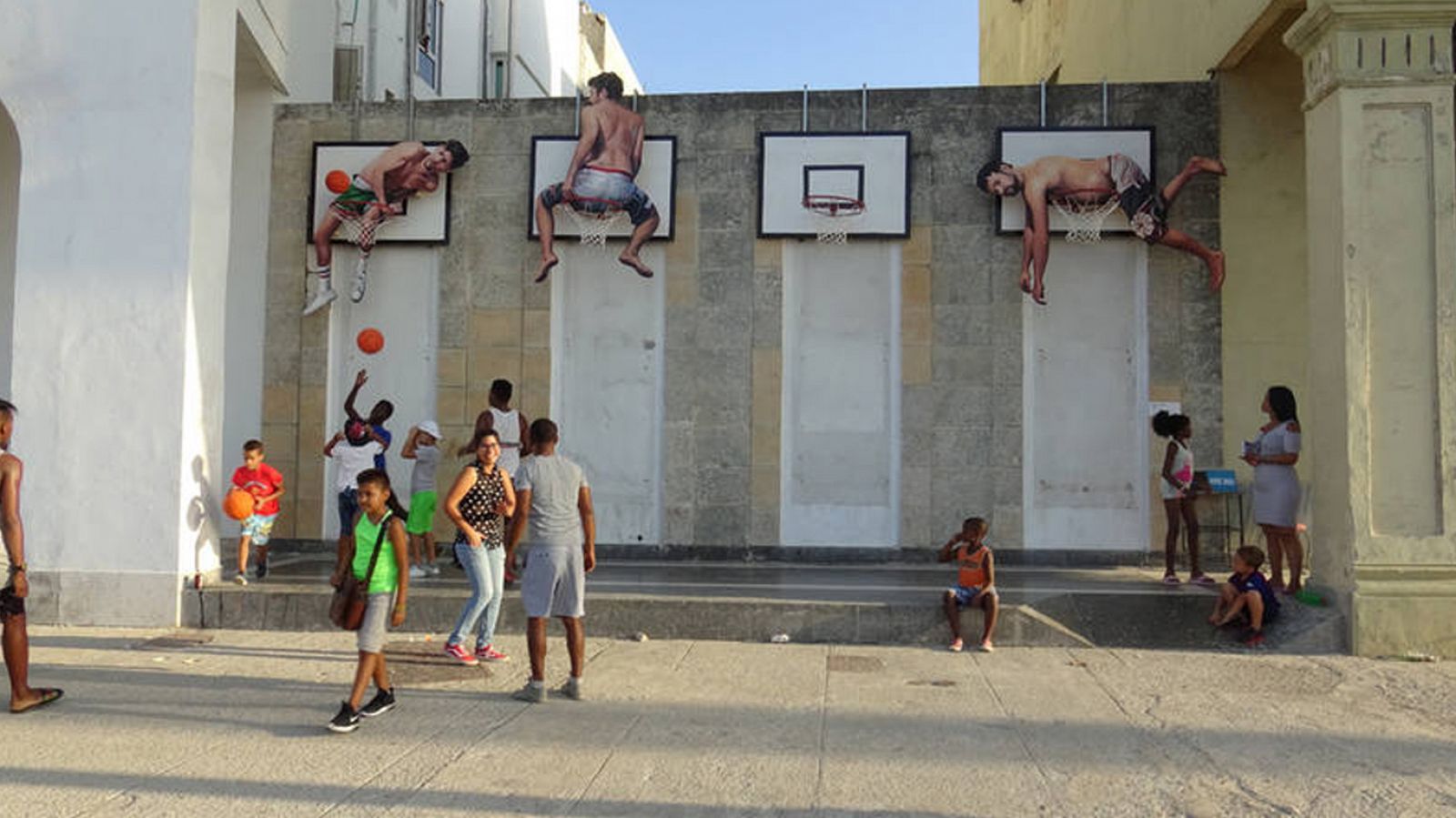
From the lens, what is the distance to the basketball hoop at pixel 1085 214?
469 inches

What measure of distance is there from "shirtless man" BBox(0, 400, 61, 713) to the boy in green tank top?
1.90 metres

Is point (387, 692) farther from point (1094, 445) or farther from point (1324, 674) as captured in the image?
point (1094, 445)

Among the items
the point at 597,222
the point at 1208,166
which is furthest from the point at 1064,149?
the point at 597,222

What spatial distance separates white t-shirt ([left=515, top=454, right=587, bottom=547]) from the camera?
6.98m

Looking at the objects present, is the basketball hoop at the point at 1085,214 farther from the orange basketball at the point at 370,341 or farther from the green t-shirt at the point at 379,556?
the green t-shirt at the point at 379,556

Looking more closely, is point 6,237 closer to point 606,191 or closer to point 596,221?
point 596,221

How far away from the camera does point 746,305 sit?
12.5m

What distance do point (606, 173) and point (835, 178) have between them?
253 centimetres

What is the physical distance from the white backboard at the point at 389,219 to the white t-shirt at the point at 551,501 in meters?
6.48

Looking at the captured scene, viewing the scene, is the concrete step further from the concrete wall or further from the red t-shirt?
the concrete wall

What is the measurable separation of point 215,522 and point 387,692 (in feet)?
13.8

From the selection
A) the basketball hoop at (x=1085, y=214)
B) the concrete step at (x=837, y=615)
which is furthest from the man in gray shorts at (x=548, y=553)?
the basketball hoop at (x=1085, y=214)

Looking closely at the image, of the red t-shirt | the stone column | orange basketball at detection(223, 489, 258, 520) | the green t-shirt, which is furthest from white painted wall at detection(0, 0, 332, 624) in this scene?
the stone column

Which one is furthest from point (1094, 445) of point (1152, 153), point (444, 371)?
point (444, 371)
